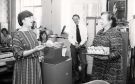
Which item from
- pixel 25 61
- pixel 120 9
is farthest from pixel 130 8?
pixel 25 61

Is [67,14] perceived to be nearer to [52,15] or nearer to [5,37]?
[52,15]

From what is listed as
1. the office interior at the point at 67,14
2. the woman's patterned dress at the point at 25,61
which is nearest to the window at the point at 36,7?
the office interior at the point at 67,14

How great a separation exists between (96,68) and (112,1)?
2776mm

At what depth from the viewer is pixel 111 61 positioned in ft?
8.38

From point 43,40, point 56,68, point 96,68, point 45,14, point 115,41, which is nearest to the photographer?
point 115,41

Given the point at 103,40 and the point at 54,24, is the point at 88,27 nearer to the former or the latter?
the point at 54,24

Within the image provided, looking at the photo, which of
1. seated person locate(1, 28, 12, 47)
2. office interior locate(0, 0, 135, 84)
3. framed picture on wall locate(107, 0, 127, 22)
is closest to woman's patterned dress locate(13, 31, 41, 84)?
seated person locate(1, 28, 12, 47)

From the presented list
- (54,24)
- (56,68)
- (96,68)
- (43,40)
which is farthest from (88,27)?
(96,68)

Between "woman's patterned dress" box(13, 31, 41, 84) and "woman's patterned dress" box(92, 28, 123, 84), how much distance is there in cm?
72

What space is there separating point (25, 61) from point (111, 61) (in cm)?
100

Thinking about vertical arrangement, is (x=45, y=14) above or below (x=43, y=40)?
above

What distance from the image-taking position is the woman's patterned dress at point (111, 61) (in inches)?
96.8

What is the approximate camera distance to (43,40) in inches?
190

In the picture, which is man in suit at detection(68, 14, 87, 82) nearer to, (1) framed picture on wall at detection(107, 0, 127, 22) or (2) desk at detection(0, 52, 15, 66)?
(1) framed picture on wall at detection(107, 0, 127, 22)
